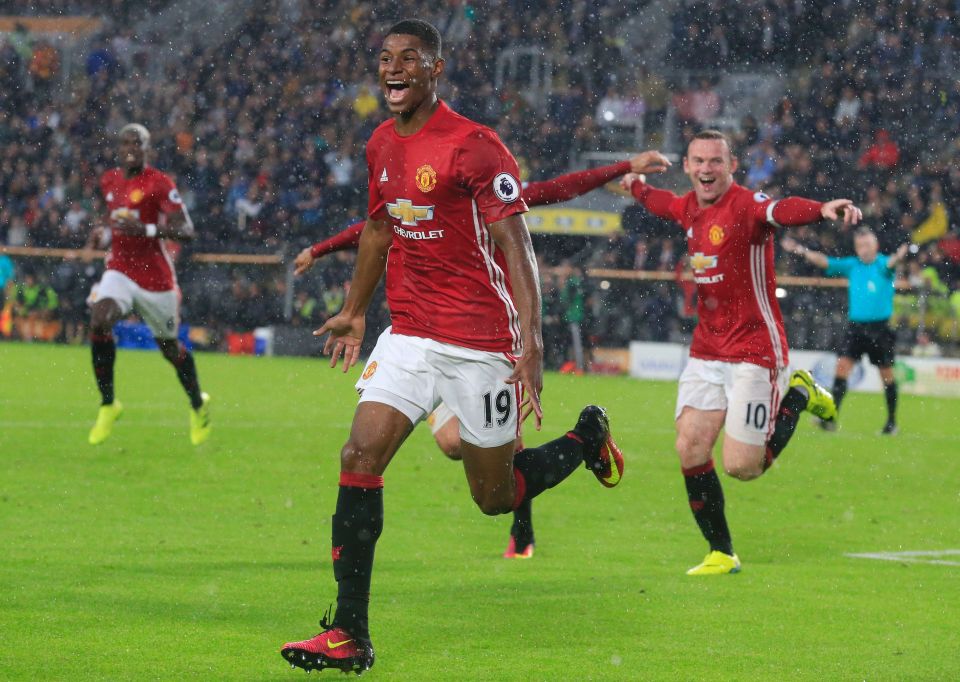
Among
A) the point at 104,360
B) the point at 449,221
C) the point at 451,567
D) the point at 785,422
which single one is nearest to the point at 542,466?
the point at 451,567

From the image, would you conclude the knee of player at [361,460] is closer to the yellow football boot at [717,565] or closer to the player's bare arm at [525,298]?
the player's bare arm at [525,298]

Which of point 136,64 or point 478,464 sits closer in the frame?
point 478,464

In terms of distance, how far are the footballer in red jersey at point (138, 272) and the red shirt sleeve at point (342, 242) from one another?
4.86 m

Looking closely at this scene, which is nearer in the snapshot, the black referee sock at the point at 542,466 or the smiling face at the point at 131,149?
the black referee sock at the point at 542,466

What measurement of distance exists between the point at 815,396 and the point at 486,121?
21.6 metres

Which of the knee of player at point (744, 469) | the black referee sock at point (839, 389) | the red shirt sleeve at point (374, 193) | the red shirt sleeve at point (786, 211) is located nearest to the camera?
the red shirt sleeve at point (374, 193)

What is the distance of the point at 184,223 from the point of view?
12508mm

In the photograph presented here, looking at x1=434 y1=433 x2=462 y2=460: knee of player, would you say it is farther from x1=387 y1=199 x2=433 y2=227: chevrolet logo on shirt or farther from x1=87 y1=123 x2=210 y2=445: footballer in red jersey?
x1=87 y1=123 x2=210 y2=445: footballer in red jersey

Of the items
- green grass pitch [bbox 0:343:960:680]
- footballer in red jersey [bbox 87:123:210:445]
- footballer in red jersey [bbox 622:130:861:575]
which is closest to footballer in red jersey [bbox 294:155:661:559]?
green grass pitch [bbox 0:343:960:680]

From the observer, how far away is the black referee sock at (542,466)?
21.4 ft

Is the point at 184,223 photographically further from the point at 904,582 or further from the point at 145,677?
the point at 145,677

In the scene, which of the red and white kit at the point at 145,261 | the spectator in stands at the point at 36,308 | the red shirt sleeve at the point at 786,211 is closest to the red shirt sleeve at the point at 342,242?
the red shirt sleeve at the point at 786,211

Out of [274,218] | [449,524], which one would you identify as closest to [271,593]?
[449,524]

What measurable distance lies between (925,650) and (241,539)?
3.97 m
